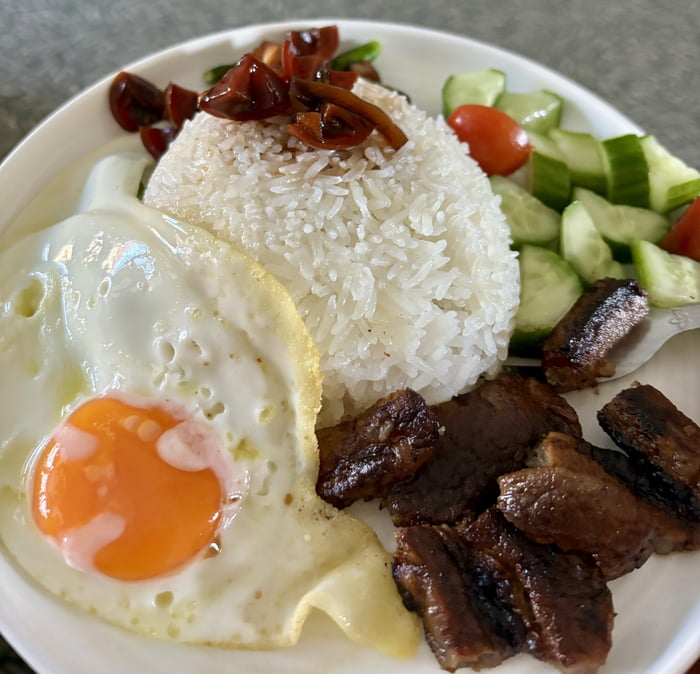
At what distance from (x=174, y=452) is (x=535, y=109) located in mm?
2204

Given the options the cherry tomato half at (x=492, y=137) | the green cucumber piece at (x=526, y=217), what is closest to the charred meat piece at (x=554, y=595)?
the green cucumber piece at (x=526, y=217)

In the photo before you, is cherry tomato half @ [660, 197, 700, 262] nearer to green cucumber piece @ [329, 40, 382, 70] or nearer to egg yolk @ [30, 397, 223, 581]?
green cucumber piece @ [329, 40, 382, 70]

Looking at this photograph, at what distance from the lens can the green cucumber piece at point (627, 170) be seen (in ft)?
8.68

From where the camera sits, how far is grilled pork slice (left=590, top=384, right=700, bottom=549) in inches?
74.7

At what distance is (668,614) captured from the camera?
1.83m

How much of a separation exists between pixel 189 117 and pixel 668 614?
8.25 ft

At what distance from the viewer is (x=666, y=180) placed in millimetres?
2668

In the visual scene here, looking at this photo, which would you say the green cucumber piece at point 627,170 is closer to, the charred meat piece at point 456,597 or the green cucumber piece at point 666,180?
the green cucumber piece at point 666,180

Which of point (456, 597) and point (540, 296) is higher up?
point (540, 296)

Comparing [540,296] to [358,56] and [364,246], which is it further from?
[358,56]

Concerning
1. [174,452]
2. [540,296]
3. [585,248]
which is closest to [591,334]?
[540,296]

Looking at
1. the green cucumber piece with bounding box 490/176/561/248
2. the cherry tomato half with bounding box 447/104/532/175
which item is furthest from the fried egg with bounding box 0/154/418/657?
the cherry tomato half with bounding box 447/104/532/175

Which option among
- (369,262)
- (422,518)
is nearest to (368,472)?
(422,518)

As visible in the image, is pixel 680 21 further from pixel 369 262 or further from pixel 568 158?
pixel 369 262
